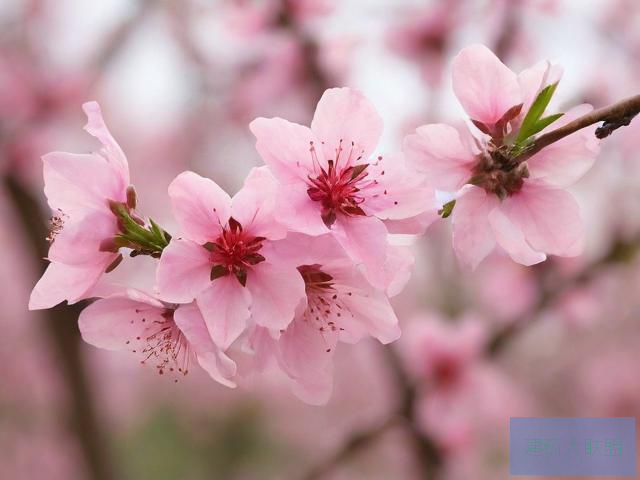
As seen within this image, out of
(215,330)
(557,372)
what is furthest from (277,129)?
(557,372)

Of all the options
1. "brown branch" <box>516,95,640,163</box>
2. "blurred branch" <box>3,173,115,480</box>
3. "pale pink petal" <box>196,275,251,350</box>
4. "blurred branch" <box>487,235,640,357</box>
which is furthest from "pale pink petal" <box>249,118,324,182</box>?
"blurred branch" <box>3,173,115,480</box>

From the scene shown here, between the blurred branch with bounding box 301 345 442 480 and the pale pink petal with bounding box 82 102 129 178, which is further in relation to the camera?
the blurred branch with bounding box 301 345 442 480

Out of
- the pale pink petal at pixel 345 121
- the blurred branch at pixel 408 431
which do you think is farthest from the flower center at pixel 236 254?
the blurred branch at pixel 408 431

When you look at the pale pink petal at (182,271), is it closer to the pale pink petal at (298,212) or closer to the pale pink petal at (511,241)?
the pale pink petal at (298,212)

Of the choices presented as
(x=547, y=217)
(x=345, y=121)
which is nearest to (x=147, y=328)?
(x=345, y=121)

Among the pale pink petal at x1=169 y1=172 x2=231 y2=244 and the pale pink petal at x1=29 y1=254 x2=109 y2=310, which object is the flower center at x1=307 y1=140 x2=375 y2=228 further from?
the pale pink petal at x1=29 y1=254 x2=109 y2=310

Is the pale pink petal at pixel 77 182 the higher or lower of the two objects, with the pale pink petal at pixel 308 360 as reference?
higher

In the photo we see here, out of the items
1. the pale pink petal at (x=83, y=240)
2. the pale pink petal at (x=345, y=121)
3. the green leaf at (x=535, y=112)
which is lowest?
the pale pink petal at (x=83, y=240)
